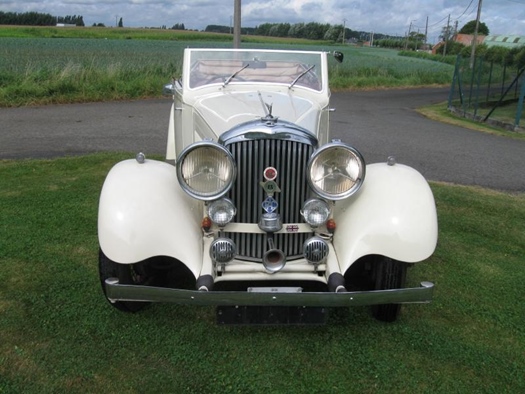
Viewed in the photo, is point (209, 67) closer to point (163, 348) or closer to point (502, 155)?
Answer: point (163, 348)

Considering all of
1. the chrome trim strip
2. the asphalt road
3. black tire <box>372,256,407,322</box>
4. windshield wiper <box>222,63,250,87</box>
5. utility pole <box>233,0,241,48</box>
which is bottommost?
the asphalt road

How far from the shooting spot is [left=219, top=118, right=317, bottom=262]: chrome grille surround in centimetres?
301

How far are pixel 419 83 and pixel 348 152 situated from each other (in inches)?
879

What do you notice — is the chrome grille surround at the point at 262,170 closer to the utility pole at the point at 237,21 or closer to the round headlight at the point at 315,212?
the round headlight at the point at 315,212

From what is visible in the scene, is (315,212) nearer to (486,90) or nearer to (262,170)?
(262,170)

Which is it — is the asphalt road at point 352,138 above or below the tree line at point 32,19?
below

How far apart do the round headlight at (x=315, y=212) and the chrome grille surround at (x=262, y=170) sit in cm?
7

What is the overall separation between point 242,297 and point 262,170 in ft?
2.56

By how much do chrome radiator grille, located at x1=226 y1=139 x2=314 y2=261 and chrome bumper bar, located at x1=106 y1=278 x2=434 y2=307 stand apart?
1.62ft

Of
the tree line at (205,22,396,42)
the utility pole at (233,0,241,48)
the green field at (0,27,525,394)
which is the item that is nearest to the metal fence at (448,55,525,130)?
the utility pole at (233,0,241,48)

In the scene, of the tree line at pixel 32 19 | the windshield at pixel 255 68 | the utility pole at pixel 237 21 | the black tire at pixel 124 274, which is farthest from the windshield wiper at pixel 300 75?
the tree line at pixel 32 19

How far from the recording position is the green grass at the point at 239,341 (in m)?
2.79

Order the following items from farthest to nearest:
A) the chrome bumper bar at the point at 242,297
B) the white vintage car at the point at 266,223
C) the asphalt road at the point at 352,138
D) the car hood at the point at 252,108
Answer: the asphalt road at the point at 352,138 → the car hood at the point at 252,108 → the white vintage car at the point at 266,223 → the chrome bumper bar at the point at 242,297

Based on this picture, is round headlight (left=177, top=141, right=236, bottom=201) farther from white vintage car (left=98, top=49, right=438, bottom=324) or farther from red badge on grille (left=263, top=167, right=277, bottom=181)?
red badge on grille (left=263, top=167, right=277, bottom=181)
